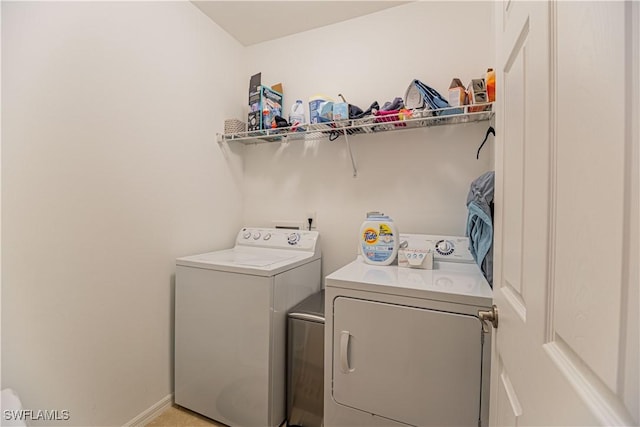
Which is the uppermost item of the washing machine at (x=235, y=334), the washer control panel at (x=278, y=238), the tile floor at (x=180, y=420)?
the washer control panel at (x=278, y=238)

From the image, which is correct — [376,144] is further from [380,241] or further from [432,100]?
[380,241]

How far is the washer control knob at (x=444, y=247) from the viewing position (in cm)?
168

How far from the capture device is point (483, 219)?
48.8 inches

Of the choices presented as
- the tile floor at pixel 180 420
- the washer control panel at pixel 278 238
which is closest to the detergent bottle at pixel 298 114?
the washer control panel at pixel 278 238

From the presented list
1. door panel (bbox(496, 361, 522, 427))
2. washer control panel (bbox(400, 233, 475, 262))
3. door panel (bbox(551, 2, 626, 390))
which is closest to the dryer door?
door panel (bbox(496, 361, 522, 427))

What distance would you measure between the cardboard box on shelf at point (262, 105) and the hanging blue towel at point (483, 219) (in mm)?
1503

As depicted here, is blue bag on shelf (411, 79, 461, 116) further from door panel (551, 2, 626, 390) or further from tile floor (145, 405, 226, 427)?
tile floor (145, 405, 226, 427)

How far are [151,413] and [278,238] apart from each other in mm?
1332

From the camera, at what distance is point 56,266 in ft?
4.30

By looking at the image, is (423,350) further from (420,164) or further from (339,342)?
(420,164)

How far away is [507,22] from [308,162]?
5.28 ft

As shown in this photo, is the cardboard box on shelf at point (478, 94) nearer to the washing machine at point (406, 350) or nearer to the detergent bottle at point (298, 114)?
the washing machine at point (406, 350)

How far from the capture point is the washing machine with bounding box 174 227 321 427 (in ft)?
5.11

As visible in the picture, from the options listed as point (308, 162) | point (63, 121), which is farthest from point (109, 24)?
point (308, 162)
